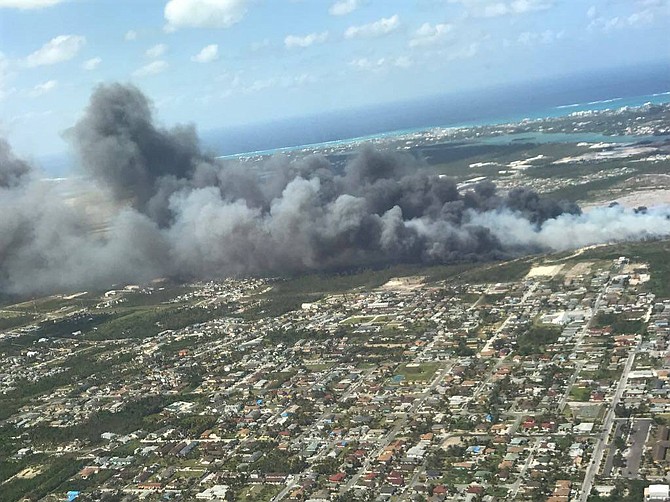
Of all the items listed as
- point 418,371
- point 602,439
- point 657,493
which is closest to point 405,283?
point 418,371

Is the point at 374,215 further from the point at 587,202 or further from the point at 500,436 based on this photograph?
the point at 500,436

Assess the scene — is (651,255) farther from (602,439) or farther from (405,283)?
(602,439)

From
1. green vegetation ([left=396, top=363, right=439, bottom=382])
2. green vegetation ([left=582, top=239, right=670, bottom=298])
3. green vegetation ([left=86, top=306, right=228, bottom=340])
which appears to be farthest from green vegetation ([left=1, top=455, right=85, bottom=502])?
green vegetation ([left=582, top=239, right=670, bottom=298])

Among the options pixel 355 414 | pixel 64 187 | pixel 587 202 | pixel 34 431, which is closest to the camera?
pixel 355 414

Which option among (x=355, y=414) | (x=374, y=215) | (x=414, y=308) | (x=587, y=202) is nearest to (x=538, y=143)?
(x=587, y=202)

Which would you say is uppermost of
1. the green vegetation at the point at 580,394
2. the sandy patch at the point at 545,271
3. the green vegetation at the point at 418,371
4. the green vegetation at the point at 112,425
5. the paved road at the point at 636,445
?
the sandy patch at the point at 545,271

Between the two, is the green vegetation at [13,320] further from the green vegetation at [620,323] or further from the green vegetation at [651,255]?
the green vegetation at [620,323]

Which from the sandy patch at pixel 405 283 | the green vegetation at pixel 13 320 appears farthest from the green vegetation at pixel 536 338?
the green vegetation at pixel 13 320

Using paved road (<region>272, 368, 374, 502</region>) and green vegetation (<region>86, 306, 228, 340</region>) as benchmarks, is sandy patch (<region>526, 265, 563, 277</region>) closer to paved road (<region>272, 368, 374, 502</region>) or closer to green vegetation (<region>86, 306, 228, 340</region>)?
paved road (<region>272, 368, 374, 502</region>)
